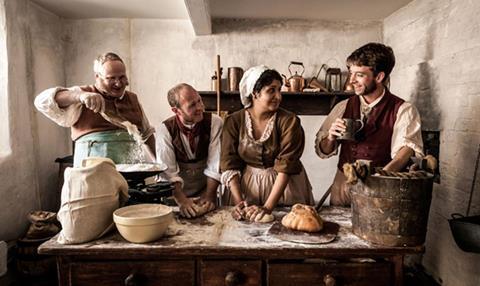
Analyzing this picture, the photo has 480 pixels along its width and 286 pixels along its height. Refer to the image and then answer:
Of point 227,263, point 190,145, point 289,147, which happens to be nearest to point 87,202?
point 227,263

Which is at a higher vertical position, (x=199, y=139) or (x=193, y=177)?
(x=199, y=139)

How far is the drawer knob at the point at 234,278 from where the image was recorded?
1341 mm

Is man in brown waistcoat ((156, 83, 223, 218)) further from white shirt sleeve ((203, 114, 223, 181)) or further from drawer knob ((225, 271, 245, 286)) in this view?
drawer knob ((225, 271, 245, 286))

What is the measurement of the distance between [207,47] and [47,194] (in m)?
2.67

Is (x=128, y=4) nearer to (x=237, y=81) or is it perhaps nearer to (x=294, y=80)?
(x=237, y=81)

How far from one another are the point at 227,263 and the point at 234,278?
65 mm

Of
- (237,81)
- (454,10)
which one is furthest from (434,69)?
(237,81)

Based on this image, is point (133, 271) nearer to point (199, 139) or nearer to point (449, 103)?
point (199, 139)

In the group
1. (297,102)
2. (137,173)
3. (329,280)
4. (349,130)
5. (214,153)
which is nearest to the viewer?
(329,280)

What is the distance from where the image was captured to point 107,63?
2.12 meters

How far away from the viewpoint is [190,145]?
215 cm

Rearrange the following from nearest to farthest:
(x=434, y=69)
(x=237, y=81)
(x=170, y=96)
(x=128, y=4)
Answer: (x=170, y=96) → (x=434, y=69) → (x=128, y=4) → (x=237, y=81)

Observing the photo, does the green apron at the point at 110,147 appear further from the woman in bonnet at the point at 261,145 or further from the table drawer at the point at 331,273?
the table drawer at the point at 331,273

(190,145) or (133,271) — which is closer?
(133,271)
